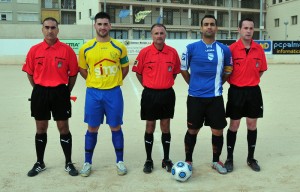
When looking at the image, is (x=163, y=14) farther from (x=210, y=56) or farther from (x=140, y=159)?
(x=210, y=56)

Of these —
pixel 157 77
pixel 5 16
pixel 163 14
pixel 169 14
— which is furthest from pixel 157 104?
pixel 5 16

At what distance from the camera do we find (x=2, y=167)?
5.52 meters

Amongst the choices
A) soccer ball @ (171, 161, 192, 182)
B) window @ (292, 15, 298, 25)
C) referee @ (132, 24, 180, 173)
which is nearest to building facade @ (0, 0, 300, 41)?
window @ (292, 15, 298, 25)

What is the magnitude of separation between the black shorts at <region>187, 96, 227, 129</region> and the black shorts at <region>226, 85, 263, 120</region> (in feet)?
0.90

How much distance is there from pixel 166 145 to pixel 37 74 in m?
2.08

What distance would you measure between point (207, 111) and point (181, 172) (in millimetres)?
937

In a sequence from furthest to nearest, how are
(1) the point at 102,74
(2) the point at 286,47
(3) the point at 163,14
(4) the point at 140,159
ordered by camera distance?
(3) the point at 163,14, (2) the point at 286,47, (4) the point at 140,159, (1) the point at 102,74

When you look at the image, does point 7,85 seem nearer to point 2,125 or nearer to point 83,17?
point 2,125

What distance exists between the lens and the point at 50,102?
5.14 m

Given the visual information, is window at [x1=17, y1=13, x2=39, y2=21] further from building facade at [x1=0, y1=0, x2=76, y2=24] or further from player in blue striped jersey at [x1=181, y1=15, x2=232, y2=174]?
player in blue striped jersey at [x1=181, y1=15, x2=232, y2=174]

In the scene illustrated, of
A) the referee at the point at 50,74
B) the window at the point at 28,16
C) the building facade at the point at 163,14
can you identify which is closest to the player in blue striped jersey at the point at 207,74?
the referee at the point at 50,74

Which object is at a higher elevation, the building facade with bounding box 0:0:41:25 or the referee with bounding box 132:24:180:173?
the building facade with bounding box 0:0:41:25

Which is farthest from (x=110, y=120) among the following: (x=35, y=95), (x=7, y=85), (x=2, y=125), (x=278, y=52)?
(x=278, y=52)

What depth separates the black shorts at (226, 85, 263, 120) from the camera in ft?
17.5
